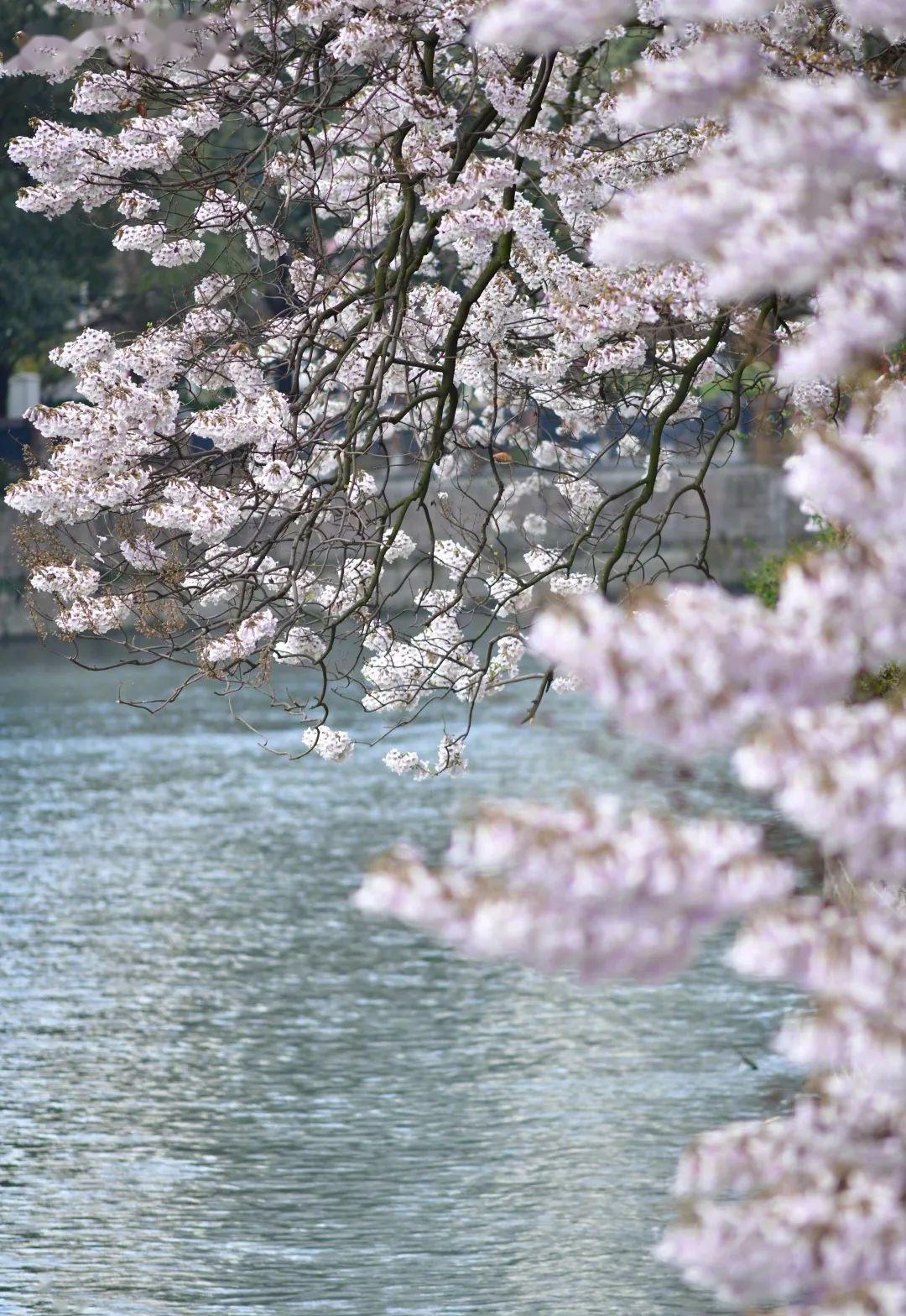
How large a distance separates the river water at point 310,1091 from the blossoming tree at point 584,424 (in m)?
1.28

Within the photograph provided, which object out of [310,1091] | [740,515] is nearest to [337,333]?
[310,1091]

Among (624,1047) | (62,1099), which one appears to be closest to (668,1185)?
(624,1047)

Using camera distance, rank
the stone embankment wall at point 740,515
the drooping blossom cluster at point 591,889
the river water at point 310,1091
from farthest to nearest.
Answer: the stone embankment wall at point 740,515, the river water at point 310,1091, the drooping blossom cluster at point 591,889

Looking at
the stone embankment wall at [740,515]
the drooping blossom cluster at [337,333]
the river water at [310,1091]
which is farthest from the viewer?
the stone embankment wall at [740,515]

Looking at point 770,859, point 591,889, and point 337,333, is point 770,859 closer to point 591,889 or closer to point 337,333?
point 591,889

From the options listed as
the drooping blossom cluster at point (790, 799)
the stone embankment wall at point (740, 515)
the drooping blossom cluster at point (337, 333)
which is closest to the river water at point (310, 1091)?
the drooping blossom cluster at point (337, 333)

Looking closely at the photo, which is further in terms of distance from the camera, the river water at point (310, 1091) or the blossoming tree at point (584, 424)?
the river water at point (310, 1091)

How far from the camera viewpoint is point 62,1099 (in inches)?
418

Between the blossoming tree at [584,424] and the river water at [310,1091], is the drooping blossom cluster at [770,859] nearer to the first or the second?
the blossoming tree at [584,424]

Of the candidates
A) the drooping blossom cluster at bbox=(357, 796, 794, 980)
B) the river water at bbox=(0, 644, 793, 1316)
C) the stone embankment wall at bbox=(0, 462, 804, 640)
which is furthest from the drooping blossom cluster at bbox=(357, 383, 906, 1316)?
the stone embankment wall at bbox=(0, 462, 804, 640)

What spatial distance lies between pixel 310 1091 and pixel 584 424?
402 cm

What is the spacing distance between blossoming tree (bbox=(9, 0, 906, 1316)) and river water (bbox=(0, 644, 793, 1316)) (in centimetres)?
128

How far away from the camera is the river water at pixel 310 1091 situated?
26.6 ft

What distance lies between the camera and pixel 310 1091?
1073 centimetres
